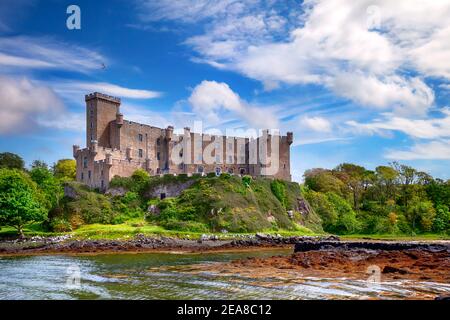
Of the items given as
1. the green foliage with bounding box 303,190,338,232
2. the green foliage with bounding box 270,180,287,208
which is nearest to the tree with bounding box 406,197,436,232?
the green foliage with bounding box 303,190,338,232

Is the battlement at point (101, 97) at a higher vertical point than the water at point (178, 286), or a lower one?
higher

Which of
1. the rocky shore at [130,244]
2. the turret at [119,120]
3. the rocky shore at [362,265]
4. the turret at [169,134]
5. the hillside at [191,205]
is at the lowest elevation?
the rocky shore at [130,244]

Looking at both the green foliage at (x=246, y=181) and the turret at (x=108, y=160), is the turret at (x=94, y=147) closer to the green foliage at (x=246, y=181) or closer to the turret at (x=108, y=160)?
the turret at (x=108, y=160)

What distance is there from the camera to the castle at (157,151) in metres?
61.1

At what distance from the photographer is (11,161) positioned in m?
77.8

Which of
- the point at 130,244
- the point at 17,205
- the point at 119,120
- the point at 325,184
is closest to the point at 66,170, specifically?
the point at 119,120

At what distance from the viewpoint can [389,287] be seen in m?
18.6

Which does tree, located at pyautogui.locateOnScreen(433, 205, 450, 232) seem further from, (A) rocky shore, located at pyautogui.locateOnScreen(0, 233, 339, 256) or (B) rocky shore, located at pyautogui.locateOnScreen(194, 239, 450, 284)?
(B) rocky shore, located at pyautogui.locateOnScreen(194, 239, 450, 284)

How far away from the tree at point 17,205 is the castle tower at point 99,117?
16653mm

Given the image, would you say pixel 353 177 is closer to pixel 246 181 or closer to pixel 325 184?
pixel 325 184

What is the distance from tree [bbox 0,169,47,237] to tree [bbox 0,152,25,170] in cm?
2955

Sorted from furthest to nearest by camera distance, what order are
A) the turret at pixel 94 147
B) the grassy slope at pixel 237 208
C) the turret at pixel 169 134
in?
the turret at pixel 169 134
the turret at pixel 94 147
the grassy slope at pixel 237 208

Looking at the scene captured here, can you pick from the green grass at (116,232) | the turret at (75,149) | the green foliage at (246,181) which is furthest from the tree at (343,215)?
the turret at (75,149)
